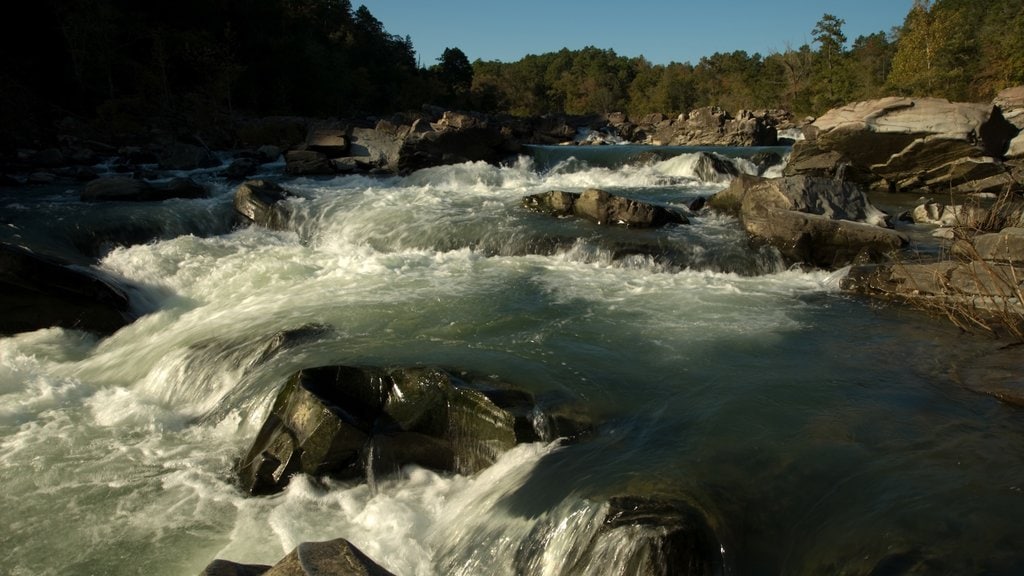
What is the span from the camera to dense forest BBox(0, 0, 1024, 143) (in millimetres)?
29281

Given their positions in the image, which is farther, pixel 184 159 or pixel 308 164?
pixel 184 159

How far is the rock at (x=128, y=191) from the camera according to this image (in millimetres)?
14664

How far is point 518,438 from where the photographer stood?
491cm

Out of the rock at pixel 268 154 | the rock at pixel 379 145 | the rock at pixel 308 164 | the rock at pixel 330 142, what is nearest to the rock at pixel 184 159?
the rock at pixel 268 154

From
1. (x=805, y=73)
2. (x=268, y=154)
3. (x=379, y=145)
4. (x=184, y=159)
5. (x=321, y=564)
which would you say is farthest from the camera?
(x=805, y=73)

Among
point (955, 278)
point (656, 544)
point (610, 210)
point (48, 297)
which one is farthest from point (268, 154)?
point (656, 544)

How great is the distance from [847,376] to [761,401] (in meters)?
1.11

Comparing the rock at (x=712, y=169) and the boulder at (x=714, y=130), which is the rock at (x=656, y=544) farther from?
the boulder at (x=714, y=130)

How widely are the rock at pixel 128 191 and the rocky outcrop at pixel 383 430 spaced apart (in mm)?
11809

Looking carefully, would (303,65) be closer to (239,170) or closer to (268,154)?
(268,154)

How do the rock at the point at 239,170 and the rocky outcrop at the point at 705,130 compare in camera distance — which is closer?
the rock at the point at 239,170

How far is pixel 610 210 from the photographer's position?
40.4 feet

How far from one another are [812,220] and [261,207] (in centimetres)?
1057

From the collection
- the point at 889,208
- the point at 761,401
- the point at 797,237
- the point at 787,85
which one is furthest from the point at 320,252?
the point at 787,85
